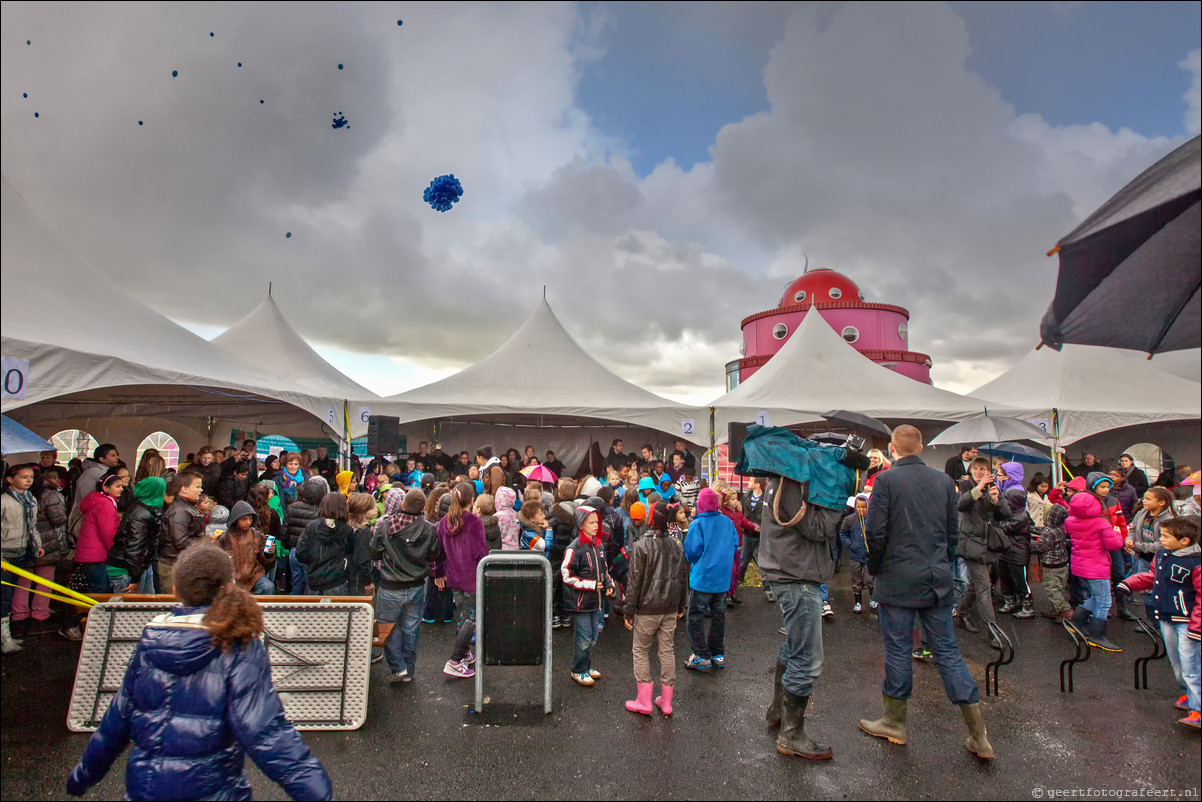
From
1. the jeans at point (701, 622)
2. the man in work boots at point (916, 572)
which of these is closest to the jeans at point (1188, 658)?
the man in work boots at point (916, 572)

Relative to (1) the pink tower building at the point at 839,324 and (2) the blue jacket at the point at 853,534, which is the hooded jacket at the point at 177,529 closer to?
(2) the blue jacket at the point at 853,534

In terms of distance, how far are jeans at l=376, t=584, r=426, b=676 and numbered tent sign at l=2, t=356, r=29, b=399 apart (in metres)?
4.07

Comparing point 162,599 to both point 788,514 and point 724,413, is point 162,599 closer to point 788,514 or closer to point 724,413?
point 788,514

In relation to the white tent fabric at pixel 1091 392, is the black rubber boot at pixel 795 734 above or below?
below

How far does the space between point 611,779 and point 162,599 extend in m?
3.05

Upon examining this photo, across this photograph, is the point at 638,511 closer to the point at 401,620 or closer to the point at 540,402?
the point at 401,620

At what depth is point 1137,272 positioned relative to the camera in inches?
112

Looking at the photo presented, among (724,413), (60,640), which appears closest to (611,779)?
(60,640)

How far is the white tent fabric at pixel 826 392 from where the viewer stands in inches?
551

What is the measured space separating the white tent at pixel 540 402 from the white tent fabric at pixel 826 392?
1584 millimetres

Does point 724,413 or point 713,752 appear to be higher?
point 724,413

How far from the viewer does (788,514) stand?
13.0ft

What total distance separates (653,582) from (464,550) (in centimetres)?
180

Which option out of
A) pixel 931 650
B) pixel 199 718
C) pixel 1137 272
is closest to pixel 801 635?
pixel 931 650
